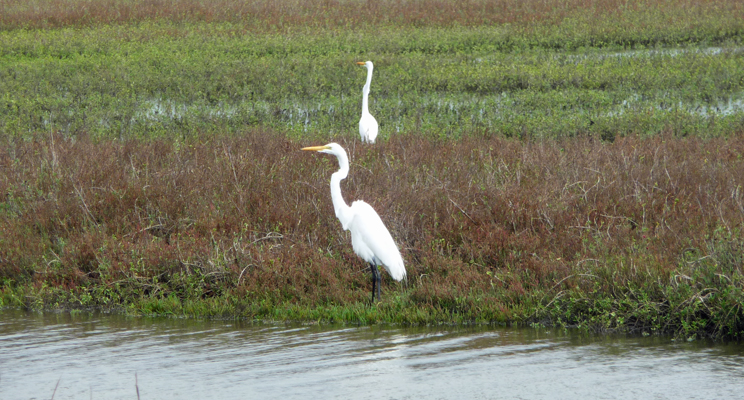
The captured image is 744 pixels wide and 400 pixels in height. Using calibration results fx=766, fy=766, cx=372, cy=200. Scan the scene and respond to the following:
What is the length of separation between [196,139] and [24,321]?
16.2 feet

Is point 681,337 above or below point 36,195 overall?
below

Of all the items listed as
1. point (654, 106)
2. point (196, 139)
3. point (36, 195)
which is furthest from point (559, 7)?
point (36, 195)

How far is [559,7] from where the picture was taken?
2681 cm

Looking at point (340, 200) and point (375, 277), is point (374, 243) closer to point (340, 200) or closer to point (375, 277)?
point (375, 277)

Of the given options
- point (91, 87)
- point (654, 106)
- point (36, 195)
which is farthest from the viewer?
point (91, 87)

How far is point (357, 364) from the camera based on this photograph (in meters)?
5.13

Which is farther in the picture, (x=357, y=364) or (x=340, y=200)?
(x=340, y=200)

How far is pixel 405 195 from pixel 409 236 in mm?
585

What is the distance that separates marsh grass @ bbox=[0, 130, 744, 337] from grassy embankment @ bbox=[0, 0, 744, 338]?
0.08 feet

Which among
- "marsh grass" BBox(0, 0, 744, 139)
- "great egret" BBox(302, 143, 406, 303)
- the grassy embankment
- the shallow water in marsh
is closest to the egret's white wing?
"great egret" BBox(302, 143, 406, 303)

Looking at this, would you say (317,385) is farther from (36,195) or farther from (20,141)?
(20,141)

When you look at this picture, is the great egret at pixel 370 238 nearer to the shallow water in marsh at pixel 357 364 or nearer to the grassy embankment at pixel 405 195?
the grassy embankment at pixel 405 195

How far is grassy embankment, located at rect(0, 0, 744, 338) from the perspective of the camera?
6.12m

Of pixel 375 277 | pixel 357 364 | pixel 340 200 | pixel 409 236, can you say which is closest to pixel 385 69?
pixel 409 236
